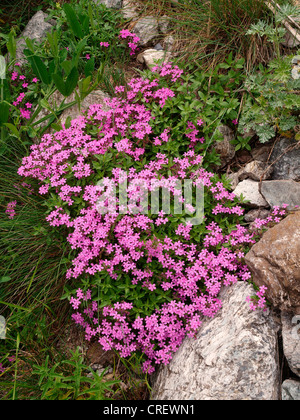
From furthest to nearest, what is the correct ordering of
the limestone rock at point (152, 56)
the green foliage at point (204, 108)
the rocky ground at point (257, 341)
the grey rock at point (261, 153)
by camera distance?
1. the limestone rock at point (152, 56)
2. the grey rock at point (261, 153)
3. the green foliage at point (204, 108)
4. the rocky ground at point (257, 341)

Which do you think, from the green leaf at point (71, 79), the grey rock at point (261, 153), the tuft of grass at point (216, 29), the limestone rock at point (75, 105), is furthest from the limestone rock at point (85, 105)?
the grey rock at point (261, 153)

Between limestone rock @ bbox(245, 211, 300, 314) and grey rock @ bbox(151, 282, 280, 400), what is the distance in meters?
0.21

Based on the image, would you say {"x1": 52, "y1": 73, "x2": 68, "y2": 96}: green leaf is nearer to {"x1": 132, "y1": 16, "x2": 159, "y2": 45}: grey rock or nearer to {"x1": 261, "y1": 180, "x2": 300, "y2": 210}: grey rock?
{"x1": 132, "y1": 16, "x2": 159, "y2": 45}: grey rock

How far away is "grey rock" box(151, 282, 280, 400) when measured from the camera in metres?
2.52

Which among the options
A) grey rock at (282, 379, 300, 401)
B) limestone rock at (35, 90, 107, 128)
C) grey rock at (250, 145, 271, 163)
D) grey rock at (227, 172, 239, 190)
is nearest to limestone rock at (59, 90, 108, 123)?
limestone rock at (35, 90, 107, 128)

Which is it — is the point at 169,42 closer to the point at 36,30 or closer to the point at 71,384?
the point at 36,30

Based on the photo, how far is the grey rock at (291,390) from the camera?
2.41m

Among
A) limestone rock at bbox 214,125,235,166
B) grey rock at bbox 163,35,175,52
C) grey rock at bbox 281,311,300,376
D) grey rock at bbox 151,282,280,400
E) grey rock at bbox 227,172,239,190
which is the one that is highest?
grey rock at bbox 163,35,175,52

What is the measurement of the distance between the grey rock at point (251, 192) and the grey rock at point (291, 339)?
1249 mm

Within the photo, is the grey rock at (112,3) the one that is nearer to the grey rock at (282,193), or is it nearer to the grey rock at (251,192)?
the grey rock at (251,192)

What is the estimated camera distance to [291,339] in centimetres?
254

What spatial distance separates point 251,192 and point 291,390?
6.31 feet
